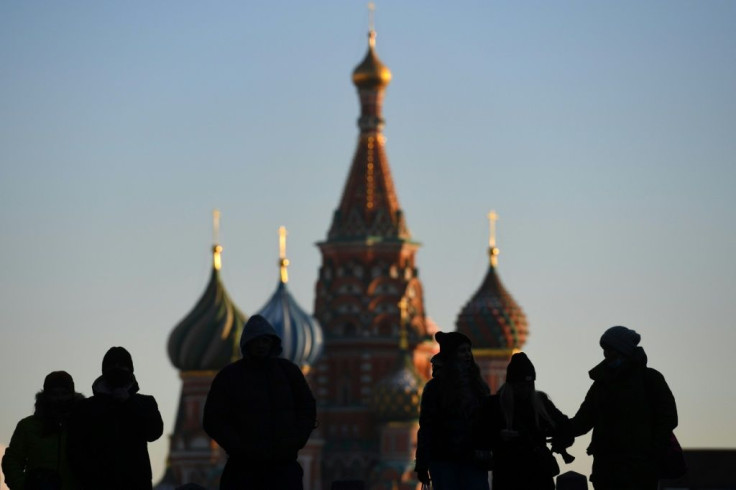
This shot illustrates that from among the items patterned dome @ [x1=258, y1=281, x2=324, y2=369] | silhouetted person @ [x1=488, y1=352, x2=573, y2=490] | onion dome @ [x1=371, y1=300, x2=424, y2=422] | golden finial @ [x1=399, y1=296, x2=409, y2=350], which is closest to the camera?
silhouetted person @ [x1=488, y1=352, x2=573, y2=490]

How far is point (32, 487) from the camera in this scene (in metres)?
12.6

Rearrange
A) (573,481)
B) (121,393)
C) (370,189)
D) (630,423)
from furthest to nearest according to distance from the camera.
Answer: (370,189) → (573,481) → (630,423) → (121,393)

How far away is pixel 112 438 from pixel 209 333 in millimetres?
67876

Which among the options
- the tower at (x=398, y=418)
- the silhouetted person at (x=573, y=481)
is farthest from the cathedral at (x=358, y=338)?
the silhouetted person at (x=573, y=481)

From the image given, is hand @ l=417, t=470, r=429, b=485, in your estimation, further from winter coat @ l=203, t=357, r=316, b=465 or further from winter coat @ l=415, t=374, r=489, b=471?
winter coat @ l=203, t=357, r=316, b=465

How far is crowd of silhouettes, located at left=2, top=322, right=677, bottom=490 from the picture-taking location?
12047 mm

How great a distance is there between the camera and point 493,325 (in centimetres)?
8362

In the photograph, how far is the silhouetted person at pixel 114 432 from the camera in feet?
41.0

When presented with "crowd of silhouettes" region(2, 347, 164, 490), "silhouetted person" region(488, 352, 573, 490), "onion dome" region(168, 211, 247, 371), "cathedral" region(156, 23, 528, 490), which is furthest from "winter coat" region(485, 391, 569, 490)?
"onion dome" region(168, 211, 247, 371)

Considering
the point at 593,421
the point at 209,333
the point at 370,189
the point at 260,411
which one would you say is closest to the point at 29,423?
the point at 260,411

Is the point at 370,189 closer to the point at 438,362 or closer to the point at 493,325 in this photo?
the point at 493,325

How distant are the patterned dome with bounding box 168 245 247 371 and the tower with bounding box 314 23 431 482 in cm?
273

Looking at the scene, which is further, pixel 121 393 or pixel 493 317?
pixel 493 317

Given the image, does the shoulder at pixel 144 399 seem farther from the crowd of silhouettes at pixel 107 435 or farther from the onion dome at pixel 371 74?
the onion dome at pixel 371 74
